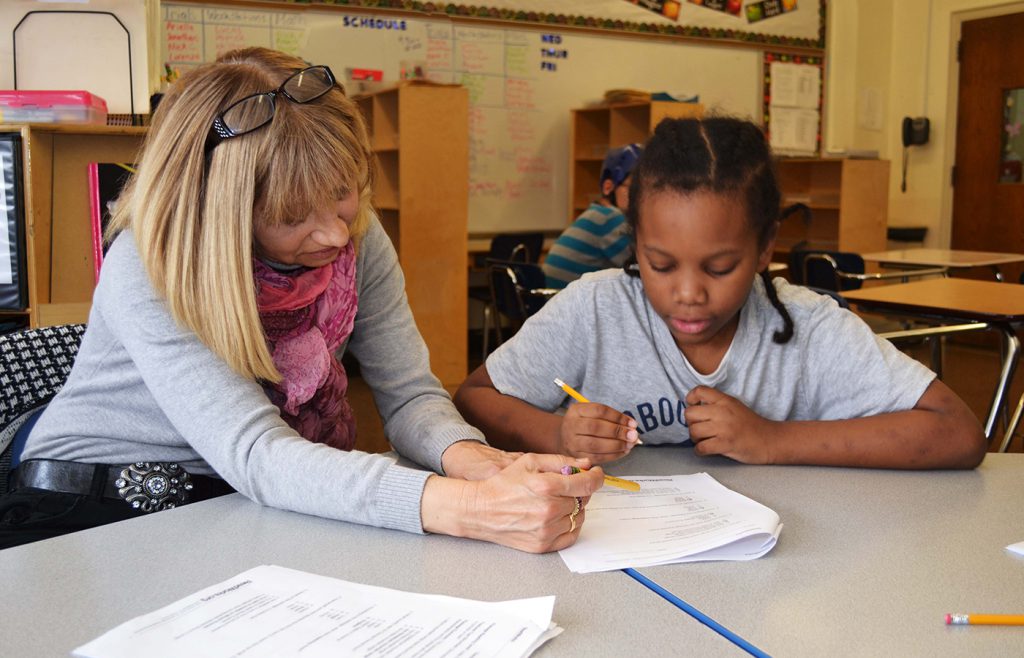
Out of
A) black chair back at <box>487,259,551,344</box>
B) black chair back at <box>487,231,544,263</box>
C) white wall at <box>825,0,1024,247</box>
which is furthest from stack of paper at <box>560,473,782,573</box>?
white wall at <box>825,0,1024,247</box>

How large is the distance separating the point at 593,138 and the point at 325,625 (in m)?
5.69

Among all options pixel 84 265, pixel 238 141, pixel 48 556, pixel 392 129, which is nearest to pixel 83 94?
pixel 84 265

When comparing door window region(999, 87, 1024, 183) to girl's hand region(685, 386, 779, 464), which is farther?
door window region(999, 87, 1024, 183)

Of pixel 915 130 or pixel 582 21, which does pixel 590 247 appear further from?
pixel 915 130

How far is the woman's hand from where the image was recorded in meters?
0.92

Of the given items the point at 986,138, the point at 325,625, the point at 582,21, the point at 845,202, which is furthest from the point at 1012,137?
the point at 325,625

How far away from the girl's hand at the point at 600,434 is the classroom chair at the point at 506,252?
384cm

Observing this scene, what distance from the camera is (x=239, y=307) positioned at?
1077 mm

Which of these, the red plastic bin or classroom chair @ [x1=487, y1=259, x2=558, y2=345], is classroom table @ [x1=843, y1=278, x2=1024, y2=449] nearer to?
classroom chair @ [x1=487, y1=259, x2=558, y2=345]

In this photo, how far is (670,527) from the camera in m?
0.99

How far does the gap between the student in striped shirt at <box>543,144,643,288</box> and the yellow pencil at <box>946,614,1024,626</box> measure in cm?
282

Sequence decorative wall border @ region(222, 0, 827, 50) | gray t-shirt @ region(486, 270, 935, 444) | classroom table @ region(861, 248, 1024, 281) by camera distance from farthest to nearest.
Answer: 1. decorative wall border @ region(222, 0, 827, 50)
2. classroom table @ region(861, 248, 1024, 281)
3. gray t-shirt @ region(486, 270, 935, 444)

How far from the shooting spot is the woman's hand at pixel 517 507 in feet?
3.02

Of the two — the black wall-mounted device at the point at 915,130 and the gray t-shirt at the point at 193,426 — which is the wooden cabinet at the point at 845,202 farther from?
the gray t-shirt at the point at 193,426
